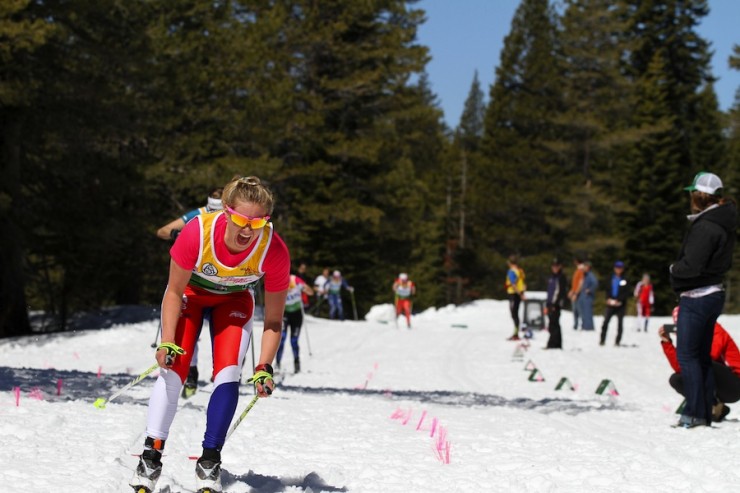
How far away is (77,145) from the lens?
21.8 meters

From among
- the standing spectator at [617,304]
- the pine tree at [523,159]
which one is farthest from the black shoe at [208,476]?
the pine tree at [523,159]

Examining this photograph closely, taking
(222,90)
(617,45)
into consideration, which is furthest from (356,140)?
(617,45)

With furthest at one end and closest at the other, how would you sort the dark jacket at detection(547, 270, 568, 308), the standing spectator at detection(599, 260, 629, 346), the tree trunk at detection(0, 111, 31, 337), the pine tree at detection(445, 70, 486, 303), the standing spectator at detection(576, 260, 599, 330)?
the pine tree at detection(445, 70, 486, 303) → the standing spectator at detection(576, 260, 599, 330) → the standing spectator at detection(599, 260, 629, 346) → the tree trunk at detection(0, 111, 31, 337) → the dark jacket at detection(547, 270, 568, 308)

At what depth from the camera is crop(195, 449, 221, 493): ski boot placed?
4.86m

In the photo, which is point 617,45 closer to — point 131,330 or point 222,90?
point 222,90

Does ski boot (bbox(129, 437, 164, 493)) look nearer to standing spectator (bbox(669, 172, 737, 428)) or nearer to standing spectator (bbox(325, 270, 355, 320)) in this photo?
standing spectator (bbox(669, 172, 737, 428))

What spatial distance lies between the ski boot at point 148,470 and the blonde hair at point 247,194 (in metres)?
1.37

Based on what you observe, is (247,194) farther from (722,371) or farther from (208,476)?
(722,371)

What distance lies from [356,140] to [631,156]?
2300 centimetres

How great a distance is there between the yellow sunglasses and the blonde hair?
5cm

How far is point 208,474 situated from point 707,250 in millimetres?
4857

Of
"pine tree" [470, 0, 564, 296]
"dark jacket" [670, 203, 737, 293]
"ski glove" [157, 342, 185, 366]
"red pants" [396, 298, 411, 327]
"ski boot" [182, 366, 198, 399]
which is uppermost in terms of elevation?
"pine tree" [470, 0, 564, 296]

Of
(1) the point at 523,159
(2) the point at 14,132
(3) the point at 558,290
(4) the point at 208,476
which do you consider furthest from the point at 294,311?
(1) the point at 523,159

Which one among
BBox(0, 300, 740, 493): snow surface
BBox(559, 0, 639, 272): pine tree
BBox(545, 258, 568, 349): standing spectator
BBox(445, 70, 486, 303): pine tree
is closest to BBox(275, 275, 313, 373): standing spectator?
BBox(0, 300, 740, 493): snow surface
